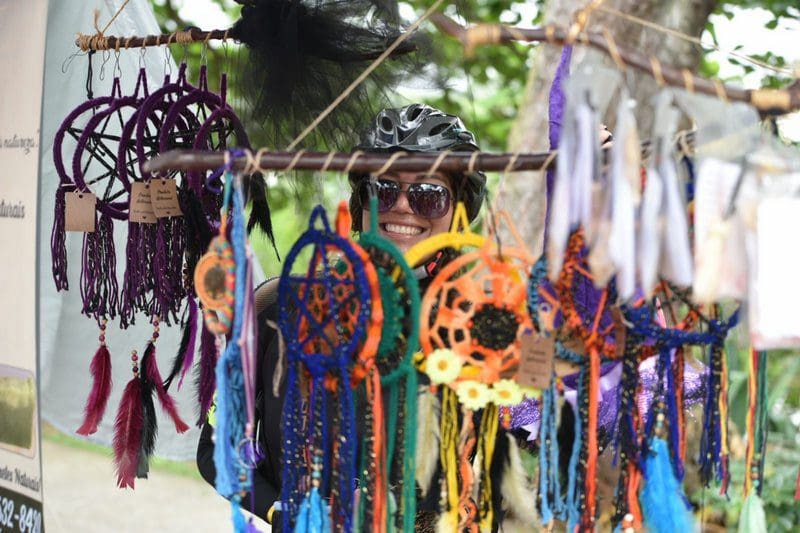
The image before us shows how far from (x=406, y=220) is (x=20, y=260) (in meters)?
0.84

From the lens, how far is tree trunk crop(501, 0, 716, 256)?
3387 mm

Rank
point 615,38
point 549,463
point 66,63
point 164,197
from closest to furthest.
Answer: point 549,463 → point 164,197 → point 66,63 → point 615,38

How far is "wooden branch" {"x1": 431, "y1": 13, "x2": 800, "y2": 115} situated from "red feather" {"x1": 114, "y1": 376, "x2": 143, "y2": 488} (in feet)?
3.89

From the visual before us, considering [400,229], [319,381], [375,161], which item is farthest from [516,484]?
[400,229]

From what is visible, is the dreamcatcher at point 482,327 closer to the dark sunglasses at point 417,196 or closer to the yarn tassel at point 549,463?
the yarn tassel at point 549,463

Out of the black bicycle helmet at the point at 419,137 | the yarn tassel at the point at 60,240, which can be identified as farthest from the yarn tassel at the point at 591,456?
the yarn tassel at the point at 60,240

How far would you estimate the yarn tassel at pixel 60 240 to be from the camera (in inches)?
74.4

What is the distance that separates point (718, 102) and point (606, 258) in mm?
251

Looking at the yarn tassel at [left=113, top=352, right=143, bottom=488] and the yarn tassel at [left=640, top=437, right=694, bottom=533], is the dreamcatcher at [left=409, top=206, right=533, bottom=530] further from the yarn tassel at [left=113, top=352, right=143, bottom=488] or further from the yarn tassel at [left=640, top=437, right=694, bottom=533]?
the yarn tassel at [left=113, top=352, right=143, bottom=488]

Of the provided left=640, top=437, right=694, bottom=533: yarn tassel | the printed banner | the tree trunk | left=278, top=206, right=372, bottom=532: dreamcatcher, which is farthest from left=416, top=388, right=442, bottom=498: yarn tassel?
the tree trunk

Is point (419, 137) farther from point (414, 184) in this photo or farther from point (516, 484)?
point (516, 484)

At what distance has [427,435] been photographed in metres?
1.38

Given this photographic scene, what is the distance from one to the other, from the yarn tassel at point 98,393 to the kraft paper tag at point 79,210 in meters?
0.30

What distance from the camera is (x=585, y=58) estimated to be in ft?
3.91
